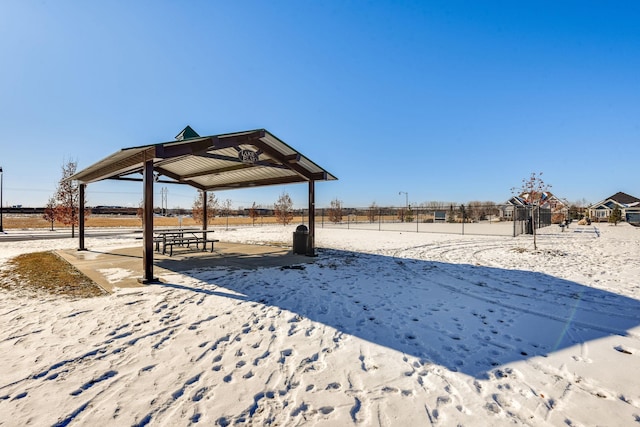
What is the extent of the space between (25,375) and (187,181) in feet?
39.1

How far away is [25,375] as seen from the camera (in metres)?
3.12

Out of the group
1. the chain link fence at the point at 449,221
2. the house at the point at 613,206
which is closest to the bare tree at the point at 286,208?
the chain link fence at the point at 449,221

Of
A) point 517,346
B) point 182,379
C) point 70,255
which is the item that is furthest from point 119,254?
point 517,346

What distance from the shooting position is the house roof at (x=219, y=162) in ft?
24.8

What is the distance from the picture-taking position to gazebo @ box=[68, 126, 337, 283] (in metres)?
7.07

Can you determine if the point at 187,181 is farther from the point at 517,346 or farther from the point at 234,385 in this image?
the point at 517,346

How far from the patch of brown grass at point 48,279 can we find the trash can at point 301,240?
6.43 metres

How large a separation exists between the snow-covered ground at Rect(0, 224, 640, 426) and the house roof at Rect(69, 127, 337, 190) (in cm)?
344

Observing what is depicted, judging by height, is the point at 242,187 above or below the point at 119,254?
above

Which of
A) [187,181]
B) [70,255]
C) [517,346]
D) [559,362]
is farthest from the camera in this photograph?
[187,181]

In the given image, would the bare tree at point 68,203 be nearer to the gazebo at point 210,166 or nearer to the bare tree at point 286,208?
the gazebo at point 210,166

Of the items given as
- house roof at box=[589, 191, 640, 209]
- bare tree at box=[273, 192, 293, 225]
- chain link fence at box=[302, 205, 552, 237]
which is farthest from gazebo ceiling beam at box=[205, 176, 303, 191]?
house roof at box=[589, 191, 640, 209]

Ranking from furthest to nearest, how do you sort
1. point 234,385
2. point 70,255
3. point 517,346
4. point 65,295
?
point 70,255, point 65,295, point 517,346, point 234,385

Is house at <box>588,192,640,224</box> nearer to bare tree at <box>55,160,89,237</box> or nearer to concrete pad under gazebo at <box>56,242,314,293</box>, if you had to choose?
concrete pad under gazebo at <box>56,242,314,293</box>
